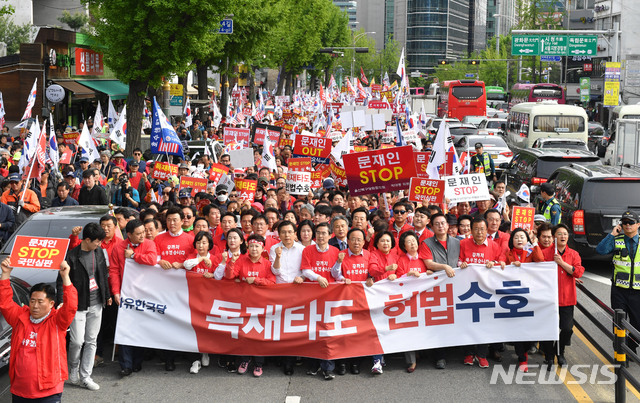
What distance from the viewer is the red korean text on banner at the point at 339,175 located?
15.8m

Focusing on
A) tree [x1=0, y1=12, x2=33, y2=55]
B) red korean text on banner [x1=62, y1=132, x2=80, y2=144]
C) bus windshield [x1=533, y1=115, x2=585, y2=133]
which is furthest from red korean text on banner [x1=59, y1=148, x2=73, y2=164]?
tree [x1=0, y1=12, x2=33, y2=55]

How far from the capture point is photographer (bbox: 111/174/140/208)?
14.5 m

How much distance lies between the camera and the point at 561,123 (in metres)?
31.6

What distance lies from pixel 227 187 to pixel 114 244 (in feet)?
16.3

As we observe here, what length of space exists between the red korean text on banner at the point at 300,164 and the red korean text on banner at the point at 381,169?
3.72 metres

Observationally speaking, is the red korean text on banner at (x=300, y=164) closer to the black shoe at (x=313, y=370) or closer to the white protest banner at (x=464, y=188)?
the white protest banner at (x=464, y=188)

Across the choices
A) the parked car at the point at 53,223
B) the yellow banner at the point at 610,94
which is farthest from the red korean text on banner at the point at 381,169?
the yellow banner at the point at 610,94

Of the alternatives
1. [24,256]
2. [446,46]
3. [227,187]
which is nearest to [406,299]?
[24,256]

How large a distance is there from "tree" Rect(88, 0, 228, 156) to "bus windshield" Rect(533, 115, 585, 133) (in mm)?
13799

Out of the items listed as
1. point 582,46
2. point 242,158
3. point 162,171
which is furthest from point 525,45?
point 162,171

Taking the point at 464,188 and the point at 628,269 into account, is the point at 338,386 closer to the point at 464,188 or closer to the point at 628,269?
the point at 628,269

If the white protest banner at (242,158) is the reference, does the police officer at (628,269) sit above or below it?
below

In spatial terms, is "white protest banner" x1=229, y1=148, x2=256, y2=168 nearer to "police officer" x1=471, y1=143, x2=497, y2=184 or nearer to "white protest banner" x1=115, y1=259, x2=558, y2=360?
"police officer" x1=471, y1=143, x2=497, y2=184

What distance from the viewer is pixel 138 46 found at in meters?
22.6
